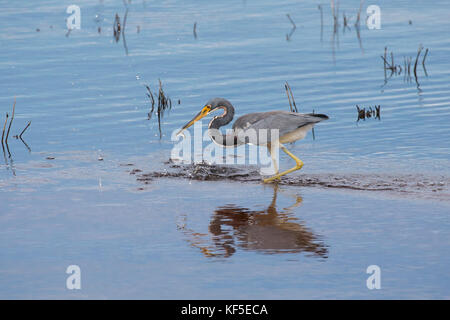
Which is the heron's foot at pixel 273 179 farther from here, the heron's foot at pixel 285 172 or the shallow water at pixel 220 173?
the shallow water at pixel 220 173

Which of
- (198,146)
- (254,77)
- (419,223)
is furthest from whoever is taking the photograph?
(254,77)

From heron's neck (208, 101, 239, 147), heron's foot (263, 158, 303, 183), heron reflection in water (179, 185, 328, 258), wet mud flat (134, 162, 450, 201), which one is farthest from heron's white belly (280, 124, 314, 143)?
heron reflection in water (179, 185, 328, 258)

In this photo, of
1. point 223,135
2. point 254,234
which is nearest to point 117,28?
point 223,135

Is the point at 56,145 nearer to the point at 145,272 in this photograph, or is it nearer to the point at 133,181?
the point at 133,181

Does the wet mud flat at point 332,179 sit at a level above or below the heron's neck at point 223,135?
below

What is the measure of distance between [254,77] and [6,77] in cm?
469

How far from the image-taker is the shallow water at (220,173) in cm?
674

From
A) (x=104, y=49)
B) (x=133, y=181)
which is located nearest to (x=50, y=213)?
(x=133, y=181)

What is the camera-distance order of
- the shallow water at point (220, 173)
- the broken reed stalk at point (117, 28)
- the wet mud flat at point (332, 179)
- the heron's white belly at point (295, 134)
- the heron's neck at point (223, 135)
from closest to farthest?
the shallow water at point (220, 173) → the wet mud flat at point (332, 179) → the heron's white belly at point (295, 134) → the heron's neck at point (223, 135) → the broken reed stalk at point (117, 28)

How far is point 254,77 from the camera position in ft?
51.0

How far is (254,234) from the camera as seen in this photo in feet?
25.5

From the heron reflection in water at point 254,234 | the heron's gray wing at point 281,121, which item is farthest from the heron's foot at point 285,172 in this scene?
the heron reflection in water at point 254,234

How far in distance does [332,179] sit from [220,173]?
4.55ft

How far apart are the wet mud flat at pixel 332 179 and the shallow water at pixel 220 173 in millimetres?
33
